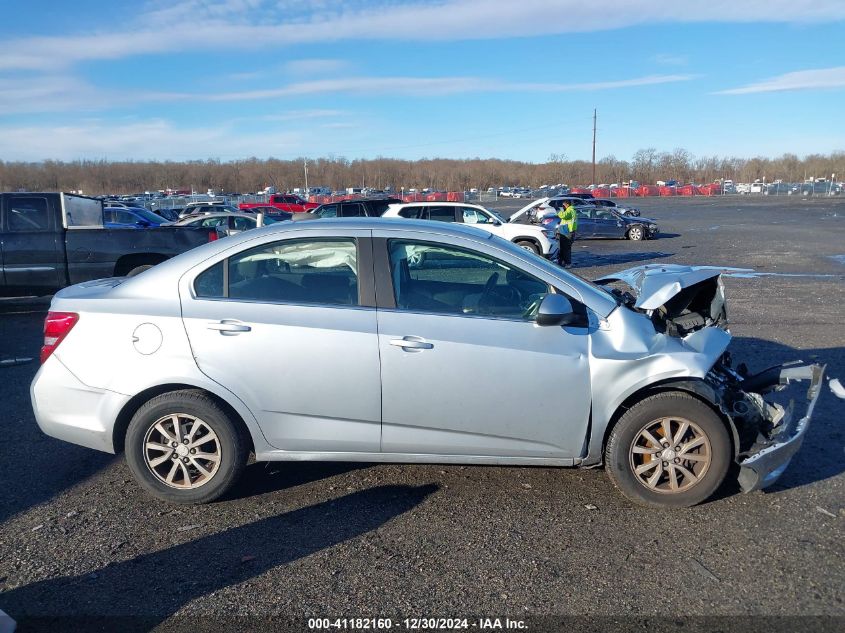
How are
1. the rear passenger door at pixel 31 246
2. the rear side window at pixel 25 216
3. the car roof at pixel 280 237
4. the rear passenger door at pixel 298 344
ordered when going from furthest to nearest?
the rear side window at pixel 25 216 < the rear passenger door at pixel 31 246 < the car roof at pixel 280 237 < the rear passenger door at pixel 298 344

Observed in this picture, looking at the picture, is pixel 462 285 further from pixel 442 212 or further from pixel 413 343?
pixel 442 212

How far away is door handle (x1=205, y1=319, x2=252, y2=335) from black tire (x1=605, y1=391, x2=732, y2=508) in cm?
235

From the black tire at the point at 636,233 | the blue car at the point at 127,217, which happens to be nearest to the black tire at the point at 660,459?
Answer: the blue car at the point at 127,217

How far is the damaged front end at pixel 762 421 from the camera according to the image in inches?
167

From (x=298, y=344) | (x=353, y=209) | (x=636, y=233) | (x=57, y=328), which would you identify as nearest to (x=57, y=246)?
(x=57, y=328)

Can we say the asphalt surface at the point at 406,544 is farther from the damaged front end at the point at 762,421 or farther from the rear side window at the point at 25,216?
the rear side window at the point at 25,216

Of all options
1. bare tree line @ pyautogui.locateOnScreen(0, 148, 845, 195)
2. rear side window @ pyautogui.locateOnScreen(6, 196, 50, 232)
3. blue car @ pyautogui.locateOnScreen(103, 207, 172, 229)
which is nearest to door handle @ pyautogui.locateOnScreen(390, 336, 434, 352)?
rear side window @ pyautogui.locateOnScreen(6, 196, 50, 232)

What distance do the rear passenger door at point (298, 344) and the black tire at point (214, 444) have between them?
0.57ft

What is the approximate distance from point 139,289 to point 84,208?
8.10m

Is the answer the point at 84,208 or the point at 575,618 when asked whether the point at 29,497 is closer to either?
the point at 575,618

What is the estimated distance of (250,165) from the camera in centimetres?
14825

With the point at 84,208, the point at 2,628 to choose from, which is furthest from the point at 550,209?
the point at 2,628

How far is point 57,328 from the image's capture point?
455cm

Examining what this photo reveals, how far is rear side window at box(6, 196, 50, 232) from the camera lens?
10883 mm
